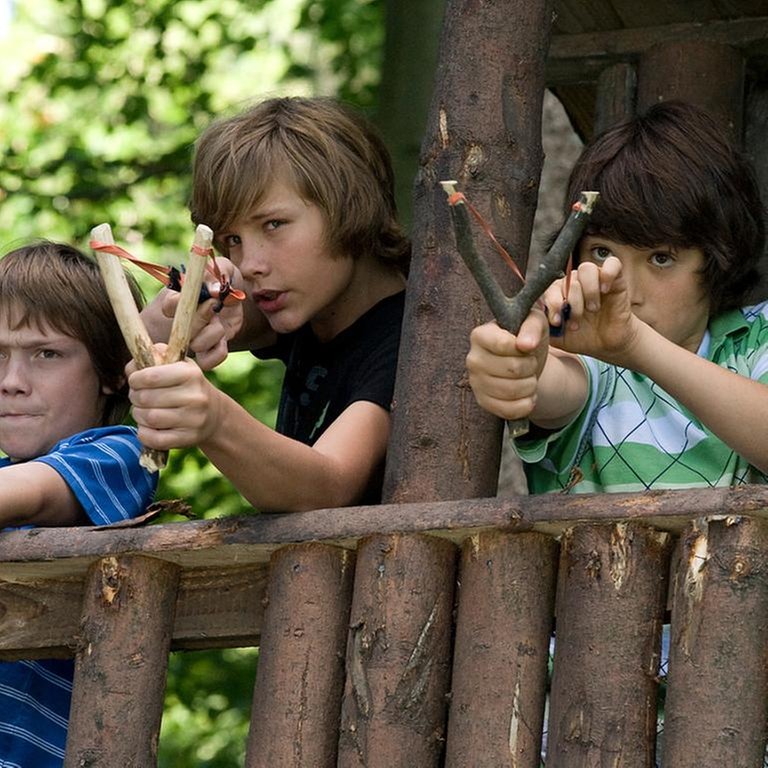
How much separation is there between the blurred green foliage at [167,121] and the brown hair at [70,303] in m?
4.64

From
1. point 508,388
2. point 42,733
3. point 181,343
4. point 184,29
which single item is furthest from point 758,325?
point 184,29

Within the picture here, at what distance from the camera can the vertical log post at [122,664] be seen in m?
3.34

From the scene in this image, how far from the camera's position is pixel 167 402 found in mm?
2971

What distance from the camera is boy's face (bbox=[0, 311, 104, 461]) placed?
391cm

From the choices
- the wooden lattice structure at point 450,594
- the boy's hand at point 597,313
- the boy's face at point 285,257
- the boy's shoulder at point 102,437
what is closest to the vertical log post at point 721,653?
the wooden lattice structure at point 450,594

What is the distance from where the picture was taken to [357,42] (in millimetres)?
9375

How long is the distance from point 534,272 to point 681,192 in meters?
0.92

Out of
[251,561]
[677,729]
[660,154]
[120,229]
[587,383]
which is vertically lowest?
[677,729]

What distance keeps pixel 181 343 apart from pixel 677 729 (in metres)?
1.06

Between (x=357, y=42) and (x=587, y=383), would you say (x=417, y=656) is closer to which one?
(x=587, y=383)

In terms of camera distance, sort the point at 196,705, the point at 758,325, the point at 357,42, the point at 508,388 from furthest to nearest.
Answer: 1. the point at 357,42
2. the point at 196,705
3. the point at 758,325
4. the point at 508,388

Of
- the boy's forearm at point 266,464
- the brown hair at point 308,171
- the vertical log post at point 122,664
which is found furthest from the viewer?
the brown hair at point 308,171

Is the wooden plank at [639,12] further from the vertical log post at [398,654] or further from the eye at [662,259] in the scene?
the vertical log post at [398,654]

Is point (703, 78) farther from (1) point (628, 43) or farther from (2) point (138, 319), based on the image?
(2) point (138, 319)
